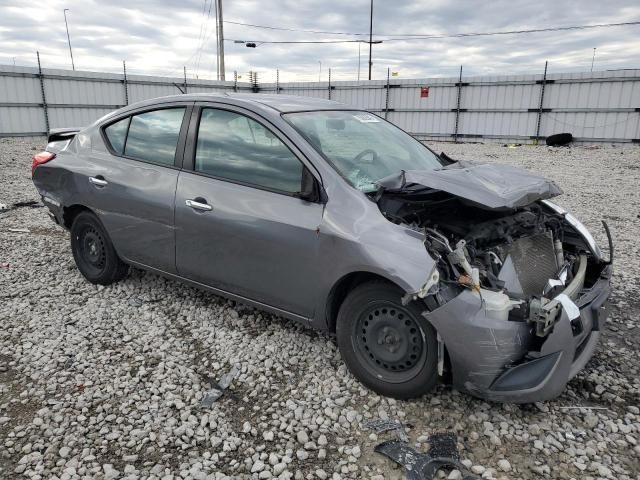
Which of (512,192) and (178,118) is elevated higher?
(178,118)

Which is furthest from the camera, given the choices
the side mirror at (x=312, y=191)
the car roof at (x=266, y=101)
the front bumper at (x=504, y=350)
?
the car roof at (x=266, y=101)

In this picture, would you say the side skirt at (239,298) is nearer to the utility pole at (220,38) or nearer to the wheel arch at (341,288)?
the wheel arch at (341,288)

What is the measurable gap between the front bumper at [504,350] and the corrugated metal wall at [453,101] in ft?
56.2

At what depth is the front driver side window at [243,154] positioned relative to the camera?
3137 millimetres

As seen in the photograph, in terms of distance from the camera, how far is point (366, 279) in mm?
2852

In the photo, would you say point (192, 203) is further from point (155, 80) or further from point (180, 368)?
point (155, 80)

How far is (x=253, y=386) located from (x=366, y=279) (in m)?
0.98

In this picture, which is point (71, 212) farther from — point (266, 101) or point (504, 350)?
point (504, 350)

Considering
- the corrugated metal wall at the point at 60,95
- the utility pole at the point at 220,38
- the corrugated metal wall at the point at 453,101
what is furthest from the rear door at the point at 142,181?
the utility pole at the point at 220,38

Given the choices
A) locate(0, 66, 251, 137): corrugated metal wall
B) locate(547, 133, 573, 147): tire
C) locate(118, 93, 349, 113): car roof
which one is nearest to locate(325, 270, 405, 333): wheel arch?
locate(118, 93, 349, 113): car roof

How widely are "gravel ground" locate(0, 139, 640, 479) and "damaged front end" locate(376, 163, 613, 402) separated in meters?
0.32

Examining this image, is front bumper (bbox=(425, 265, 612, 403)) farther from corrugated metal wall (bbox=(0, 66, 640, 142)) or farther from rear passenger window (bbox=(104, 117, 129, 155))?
corrugated metal wall (bbox=(0, 66, 640, 142))

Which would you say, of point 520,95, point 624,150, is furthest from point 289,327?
point 520,95

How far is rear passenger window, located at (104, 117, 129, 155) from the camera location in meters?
4.09
